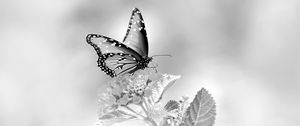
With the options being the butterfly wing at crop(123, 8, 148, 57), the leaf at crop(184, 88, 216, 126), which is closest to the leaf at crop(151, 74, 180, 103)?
the leaf at crop(184, 88, 216, 126)

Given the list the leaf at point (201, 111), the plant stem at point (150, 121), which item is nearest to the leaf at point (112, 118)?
the plant stem at point (150, 121)

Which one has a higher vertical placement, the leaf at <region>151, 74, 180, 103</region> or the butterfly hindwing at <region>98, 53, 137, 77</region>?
the butterfly hindwing at <region>98, 53, 137, 77</region>

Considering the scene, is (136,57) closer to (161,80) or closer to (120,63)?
(120,63)

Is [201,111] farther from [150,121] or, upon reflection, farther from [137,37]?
[137,37]

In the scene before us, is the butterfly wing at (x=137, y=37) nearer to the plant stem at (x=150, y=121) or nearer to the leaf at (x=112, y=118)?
the leaf at (x=112, y=118)

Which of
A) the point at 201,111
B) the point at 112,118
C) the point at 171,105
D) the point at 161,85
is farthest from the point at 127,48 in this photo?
the point at 201,111

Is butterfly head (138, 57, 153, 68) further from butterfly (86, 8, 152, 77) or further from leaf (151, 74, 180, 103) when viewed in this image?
leaf (151, 74, 180, 103)

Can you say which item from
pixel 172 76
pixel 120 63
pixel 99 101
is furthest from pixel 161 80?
pixel 120 63
